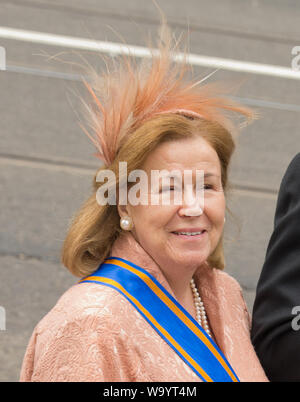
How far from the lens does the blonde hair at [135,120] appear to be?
7.63 ft

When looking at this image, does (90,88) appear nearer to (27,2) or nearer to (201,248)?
(201,248)

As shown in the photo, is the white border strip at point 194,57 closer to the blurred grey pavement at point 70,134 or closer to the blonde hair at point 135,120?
the blurred grey pavement at point 70,134

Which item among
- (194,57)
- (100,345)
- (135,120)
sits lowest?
(100,345)

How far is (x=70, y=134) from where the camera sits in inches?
280

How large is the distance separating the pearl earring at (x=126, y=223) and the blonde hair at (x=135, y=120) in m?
0.06

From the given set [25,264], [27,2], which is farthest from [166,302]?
[27,2]

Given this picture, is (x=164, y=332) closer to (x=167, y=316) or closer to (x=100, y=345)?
(x=167, y=316)

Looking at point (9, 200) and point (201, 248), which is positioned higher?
point (9, 200)

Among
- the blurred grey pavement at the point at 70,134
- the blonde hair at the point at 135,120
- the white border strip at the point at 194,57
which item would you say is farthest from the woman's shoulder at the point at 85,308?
the white border strip at the point at 194,57

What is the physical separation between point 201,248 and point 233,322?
398 mm

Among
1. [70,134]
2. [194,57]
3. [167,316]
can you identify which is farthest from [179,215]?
[194,57]

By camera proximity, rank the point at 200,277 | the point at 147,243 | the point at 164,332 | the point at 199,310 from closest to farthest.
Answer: the point at 164,332
the point at 147,243
the point at 199,310
the point at 200,277

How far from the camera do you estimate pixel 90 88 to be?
2385 mm

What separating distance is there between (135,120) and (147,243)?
0.37m
